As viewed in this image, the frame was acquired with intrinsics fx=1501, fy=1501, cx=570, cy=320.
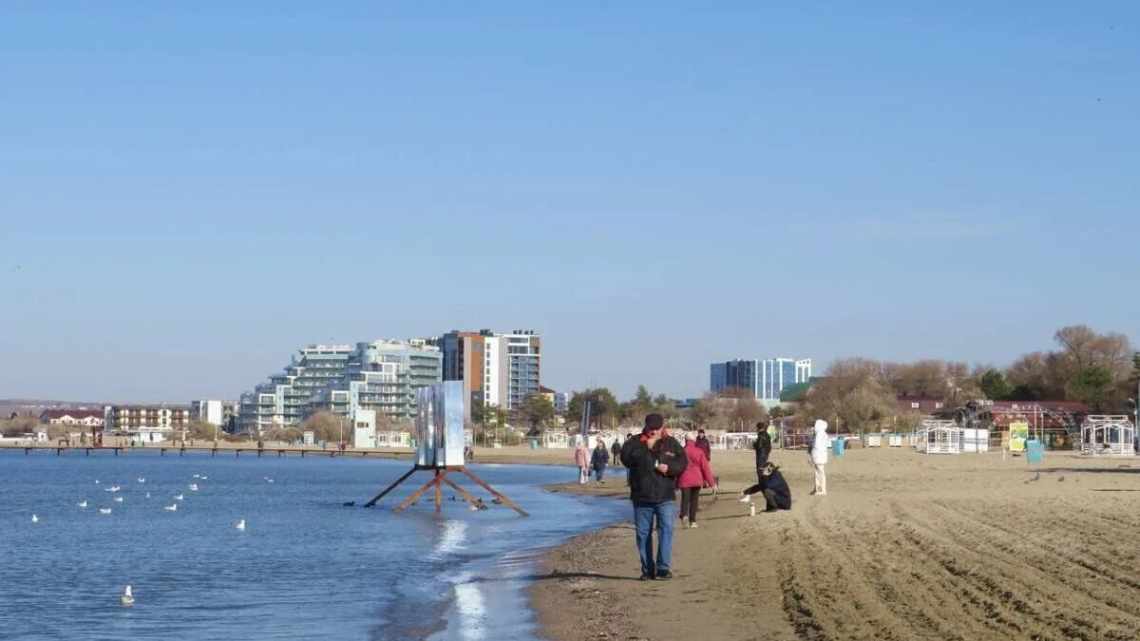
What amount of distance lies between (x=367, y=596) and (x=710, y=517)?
10264mm

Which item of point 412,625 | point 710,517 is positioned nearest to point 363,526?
point 710,517

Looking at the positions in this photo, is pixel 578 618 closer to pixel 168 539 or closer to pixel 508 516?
pixel 168 539

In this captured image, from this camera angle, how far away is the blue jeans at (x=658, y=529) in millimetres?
16672

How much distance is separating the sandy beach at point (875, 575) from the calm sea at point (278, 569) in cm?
117

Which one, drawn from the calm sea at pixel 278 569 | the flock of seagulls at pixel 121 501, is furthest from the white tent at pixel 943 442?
the flock of seagulls at pixel 121 501

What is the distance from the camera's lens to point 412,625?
53.9 feet

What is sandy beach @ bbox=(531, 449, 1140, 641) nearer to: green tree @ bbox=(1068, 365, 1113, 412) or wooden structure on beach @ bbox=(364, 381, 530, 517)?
wooden structure on beach @ bbox=(364, 381, 530, 517)

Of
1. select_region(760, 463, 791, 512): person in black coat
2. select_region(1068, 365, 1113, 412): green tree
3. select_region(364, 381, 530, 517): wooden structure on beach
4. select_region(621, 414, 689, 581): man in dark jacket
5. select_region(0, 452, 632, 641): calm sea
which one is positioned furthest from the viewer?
select_region(1068, 365, 1113, 412): green tree

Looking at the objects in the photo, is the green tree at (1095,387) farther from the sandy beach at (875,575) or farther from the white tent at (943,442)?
the sandy beach at (875,575)

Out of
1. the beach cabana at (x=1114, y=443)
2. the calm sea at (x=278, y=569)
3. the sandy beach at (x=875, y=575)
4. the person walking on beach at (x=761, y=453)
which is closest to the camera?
the sandy beach at (x=875, y=575)

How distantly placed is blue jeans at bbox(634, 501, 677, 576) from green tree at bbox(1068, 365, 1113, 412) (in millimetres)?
100466

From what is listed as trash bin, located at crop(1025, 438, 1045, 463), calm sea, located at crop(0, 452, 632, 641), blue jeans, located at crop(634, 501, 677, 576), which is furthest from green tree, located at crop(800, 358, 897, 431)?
blue jeans, located at crop(634, 501, 677, 576)

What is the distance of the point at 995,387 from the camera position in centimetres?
13988

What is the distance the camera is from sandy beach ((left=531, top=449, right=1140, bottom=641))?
12602 mm
